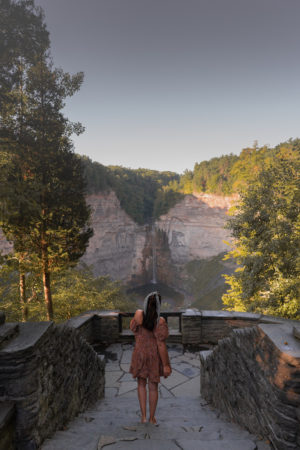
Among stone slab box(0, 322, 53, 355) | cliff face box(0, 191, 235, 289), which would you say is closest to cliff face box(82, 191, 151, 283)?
cliff face box(0, 191, 235, 289)

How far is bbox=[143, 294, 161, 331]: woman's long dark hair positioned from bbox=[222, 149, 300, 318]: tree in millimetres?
8205

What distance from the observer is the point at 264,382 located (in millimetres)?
2088

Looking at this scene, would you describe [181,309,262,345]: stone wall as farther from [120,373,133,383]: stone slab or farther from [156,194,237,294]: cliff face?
[156,194,237,294]: cliff face

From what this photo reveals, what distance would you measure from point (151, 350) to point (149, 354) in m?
0.05

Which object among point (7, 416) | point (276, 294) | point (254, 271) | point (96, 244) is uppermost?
point (7, 416)

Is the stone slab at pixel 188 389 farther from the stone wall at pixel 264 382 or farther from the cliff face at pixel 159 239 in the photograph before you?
the cliff face at pixel 159 239

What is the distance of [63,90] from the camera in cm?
943

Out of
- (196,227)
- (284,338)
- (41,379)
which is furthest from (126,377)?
(196,227)

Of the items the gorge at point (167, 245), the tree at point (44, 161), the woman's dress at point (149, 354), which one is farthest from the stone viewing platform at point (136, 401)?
the gorge at point (167, 245)

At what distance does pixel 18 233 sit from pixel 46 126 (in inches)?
170

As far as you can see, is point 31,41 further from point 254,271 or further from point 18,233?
point 254,271

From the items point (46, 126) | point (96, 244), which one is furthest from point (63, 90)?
point (96, 244)

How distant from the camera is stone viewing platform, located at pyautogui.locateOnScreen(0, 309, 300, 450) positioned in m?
1.91

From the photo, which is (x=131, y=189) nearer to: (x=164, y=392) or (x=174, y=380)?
(x=174, y=380)
